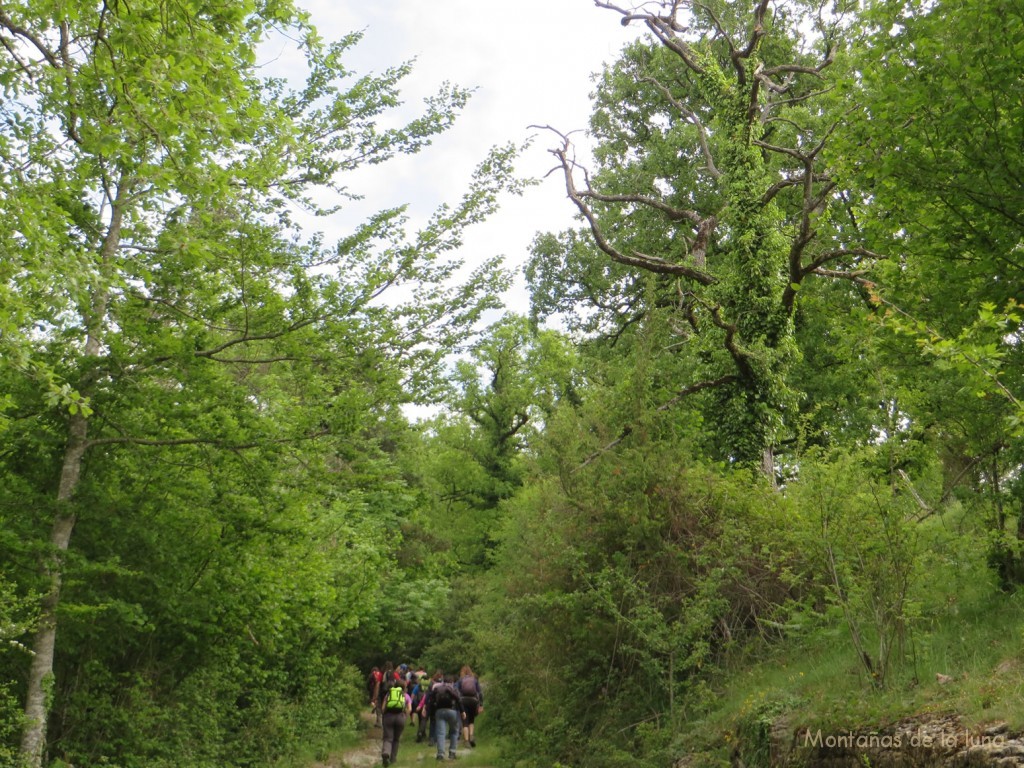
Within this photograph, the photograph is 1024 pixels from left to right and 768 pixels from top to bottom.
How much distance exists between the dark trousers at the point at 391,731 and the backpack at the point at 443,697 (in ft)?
2.29

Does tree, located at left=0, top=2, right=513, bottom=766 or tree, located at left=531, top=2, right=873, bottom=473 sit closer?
tree, located at left=0, top=2, right=513, bottom=766

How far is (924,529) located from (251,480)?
22.5ft

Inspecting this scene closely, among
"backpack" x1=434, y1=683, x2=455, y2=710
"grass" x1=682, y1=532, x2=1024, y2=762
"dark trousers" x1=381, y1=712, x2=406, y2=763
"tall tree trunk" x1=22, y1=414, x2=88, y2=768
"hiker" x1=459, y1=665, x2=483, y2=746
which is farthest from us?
"hiker" x1=459, y1=665, x2=483, y2=746

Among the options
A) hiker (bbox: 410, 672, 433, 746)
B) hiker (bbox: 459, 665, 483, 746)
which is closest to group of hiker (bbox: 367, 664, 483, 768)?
hiker (bbox: 459, 665, 483, 746)

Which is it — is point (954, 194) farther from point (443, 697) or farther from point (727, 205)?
point (443, 697)

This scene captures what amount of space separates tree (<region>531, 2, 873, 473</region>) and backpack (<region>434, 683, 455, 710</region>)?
6.84 meters

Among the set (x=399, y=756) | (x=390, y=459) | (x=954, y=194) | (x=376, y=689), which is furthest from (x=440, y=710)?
(x=954, y=194)

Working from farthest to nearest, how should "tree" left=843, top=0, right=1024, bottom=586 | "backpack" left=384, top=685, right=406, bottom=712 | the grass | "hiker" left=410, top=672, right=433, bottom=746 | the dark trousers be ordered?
"hiker" left=410, top=672, right=433, bottom=746
the dark trousers
"backpack" left=384, top=685, right=406, bottom=712
"tree" left=843, top=0, right=1024, bottom=586
the grass

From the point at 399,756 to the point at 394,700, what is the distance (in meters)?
2.83

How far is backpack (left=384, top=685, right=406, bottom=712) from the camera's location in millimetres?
16094

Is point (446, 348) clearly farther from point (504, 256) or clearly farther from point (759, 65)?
point (759, 65)

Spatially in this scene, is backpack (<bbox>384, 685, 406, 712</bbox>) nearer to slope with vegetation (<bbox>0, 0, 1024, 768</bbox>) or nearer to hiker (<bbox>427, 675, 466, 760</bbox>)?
hiker (<bbox>427, 675, 466, 760</bbox>)

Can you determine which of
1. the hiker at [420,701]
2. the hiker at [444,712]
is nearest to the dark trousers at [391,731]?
the hiker at [444,712]

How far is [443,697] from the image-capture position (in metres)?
16.6
